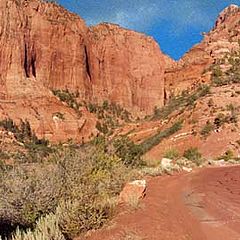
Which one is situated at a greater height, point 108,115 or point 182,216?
point 108,115

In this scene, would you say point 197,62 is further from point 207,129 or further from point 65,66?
point 207,129

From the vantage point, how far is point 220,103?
1459 inches

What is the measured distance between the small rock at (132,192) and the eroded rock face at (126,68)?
78.4 metres

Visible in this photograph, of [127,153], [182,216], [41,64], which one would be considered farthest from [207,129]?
[41,64]

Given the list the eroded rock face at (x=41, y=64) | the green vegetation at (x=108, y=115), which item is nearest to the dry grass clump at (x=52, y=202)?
the eroded rock face at (x=41, y=64)

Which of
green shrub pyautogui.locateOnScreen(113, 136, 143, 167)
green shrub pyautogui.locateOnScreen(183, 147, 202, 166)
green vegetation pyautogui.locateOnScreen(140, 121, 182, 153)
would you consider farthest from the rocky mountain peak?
green shrub pyautogui.locateOnScreen(113, 136, 143, 167)

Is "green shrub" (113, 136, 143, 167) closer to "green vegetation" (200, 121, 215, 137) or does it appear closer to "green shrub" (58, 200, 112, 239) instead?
"green shrub" (58, 200, 112, 239)

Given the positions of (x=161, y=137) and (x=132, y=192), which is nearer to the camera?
(x=132, y=192)

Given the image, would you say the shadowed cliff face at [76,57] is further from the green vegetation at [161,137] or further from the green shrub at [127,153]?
the green shrub at [127,153]

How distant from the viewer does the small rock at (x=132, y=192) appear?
10.1 metres

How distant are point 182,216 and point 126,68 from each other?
91.3 meters

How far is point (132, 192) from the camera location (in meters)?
10.5

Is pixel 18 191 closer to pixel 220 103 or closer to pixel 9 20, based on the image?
pixel 220 103

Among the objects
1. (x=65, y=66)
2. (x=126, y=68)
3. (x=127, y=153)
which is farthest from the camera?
(x=126, y=68)
